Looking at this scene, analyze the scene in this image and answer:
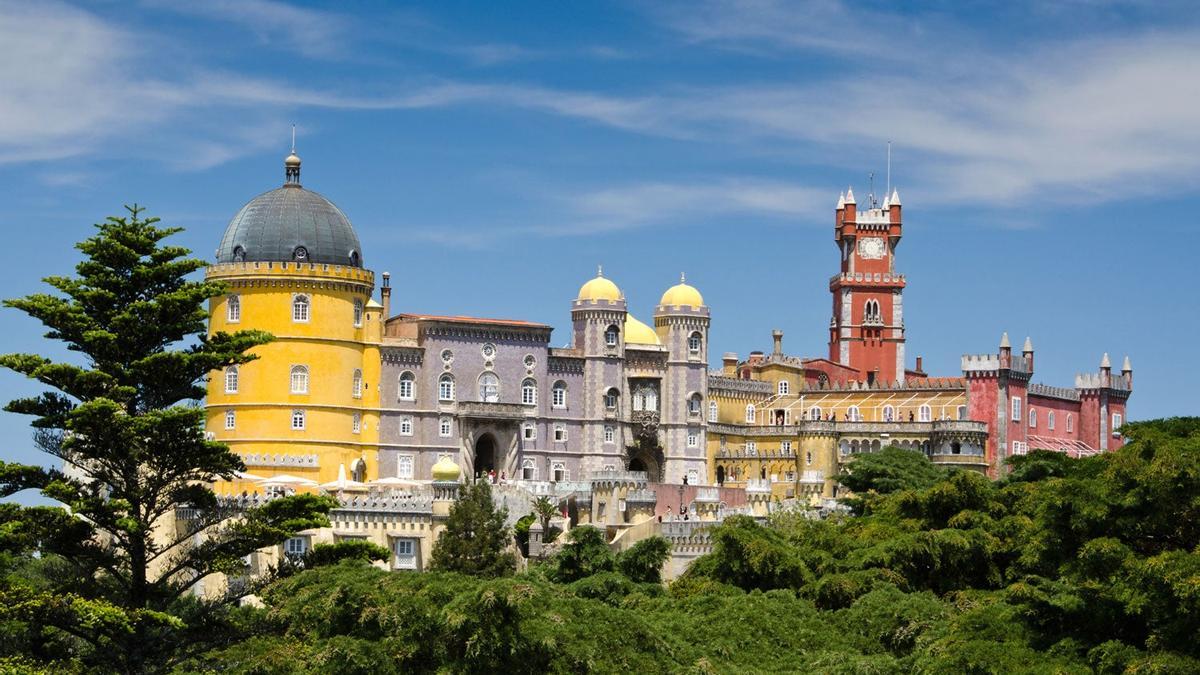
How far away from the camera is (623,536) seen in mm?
81562

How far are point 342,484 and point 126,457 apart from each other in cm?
3709

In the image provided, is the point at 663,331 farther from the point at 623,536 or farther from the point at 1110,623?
the point at 1110,623

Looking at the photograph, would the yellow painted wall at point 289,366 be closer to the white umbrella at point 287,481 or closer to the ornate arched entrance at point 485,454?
the white umbrella at point 287,481

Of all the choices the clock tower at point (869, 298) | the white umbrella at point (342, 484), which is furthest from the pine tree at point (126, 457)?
the clock tower at point (869, 298)

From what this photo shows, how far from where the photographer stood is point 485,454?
310 ft

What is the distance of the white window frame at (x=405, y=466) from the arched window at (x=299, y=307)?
768 centimetres

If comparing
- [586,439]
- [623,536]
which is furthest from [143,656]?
[586,439]

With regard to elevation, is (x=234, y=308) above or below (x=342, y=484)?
above

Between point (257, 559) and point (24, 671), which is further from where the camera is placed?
point (257, 559)

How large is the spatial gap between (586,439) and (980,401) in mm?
19850

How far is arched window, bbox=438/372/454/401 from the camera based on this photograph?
303 feet

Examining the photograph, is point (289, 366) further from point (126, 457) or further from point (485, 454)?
point (126, 457)

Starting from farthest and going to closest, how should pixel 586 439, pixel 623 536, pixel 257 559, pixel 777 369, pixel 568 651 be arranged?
1. pixel 777 369
2. pixel 586 439
3. pixel 623 536
4. pixel 257 559
5. pixel 568 651

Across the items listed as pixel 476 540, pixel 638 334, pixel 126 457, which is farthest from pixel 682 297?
pixel 126 457
